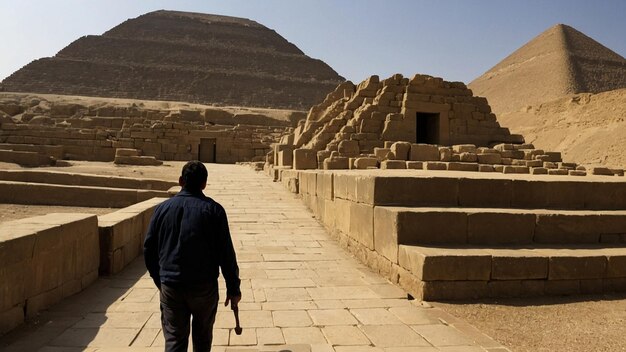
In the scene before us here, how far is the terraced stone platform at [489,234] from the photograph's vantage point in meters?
4.43

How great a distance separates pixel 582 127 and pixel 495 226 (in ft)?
86.0

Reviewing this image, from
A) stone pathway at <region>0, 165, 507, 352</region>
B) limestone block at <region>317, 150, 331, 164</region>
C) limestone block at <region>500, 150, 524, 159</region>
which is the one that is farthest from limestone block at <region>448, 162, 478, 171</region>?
stone pathway at <region>0, 165, 507, 352</region>

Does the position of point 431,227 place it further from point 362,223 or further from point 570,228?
point 570,228

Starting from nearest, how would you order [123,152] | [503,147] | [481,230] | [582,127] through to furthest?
[481,230], [503,147], [123,152], [582,127]

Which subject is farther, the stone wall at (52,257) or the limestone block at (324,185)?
the limestone block at (324,185)

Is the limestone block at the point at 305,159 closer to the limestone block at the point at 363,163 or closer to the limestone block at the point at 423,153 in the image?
the limestone block at the point at 363,163

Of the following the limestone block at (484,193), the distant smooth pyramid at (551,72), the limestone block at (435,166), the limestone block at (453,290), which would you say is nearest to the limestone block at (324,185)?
the limestone block at (435,166)

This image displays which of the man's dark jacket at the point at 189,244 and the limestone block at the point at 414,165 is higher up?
the limestone block at the point at 414,165

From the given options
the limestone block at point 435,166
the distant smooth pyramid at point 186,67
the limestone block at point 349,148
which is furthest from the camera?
the distant smooth pyramid at point 186,67

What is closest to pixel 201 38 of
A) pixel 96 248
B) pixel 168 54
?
pixel 168 54

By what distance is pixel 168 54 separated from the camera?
9181cm

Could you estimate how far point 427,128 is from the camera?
51.3ft

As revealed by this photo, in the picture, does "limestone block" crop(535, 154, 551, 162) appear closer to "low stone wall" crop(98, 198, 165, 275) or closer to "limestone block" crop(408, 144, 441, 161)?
"limestone block" crop(408, 144, 441, 161)

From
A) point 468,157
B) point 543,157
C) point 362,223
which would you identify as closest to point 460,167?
point 468,157
